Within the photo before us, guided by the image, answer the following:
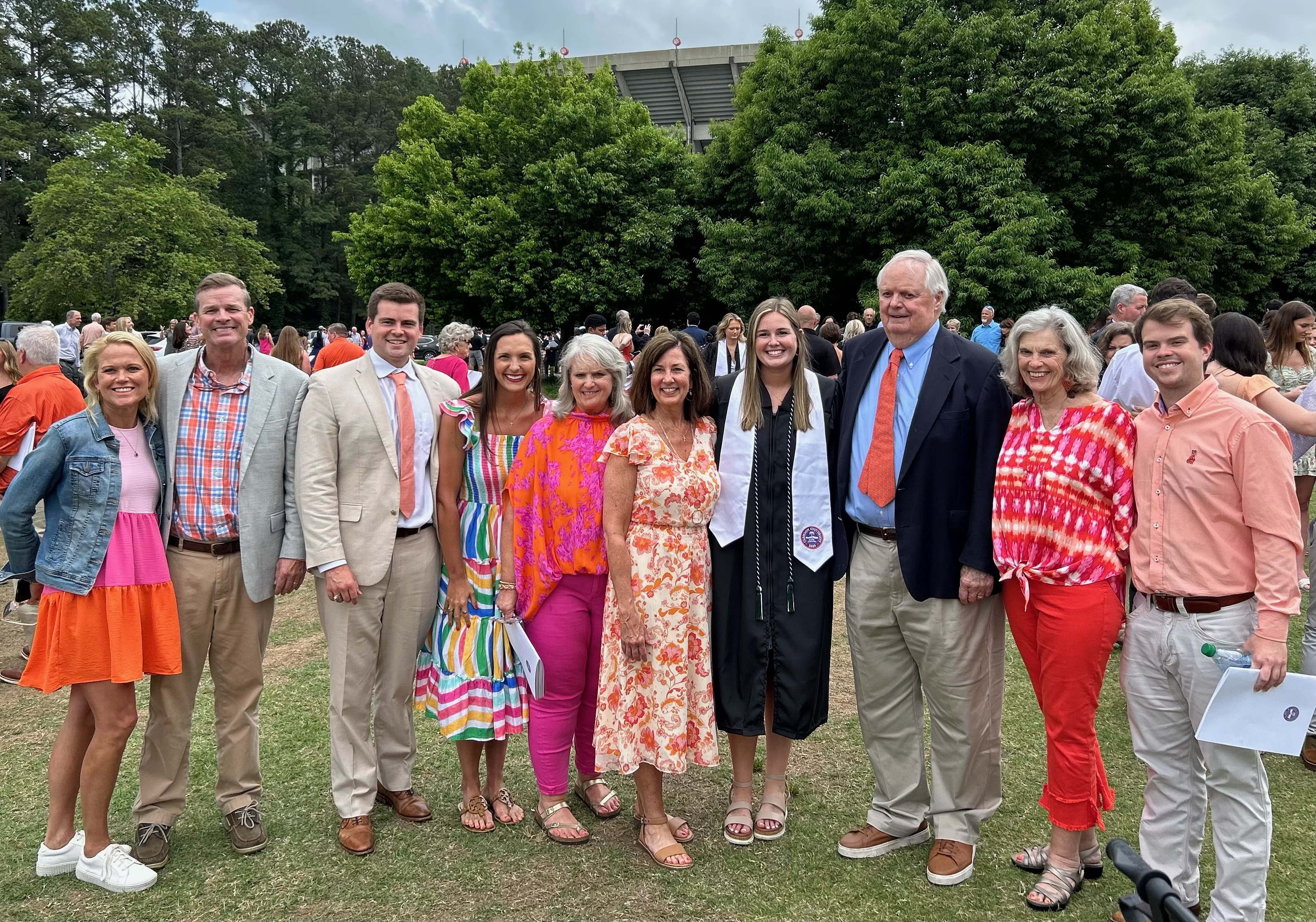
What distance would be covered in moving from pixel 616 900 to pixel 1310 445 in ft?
15.1

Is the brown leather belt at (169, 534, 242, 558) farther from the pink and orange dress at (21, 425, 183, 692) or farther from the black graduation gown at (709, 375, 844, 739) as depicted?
the black graduation gown at (709, 375, 844, 739)

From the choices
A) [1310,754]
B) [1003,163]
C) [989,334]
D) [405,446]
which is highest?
[1003,163]

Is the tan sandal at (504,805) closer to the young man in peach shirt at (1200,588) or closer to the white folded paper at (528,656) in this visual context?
the white folded paper at (528,656)

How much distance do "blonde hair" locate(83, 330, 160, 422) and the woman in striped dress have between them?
3.74 ft

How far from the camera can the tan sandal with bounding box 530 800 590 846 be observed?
373 centimetres

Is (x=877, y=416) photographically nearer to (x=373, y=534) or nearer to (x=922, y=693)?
(x=922, y=693)

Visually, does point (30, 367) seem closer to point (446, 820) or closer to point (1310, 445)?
point (446, 820)

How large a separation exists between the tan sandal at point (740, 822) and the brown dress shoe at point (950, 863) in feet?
2.40

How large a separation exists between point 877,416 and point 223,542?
107 inches

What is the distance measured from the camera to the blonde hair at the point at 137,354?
3.42 meters

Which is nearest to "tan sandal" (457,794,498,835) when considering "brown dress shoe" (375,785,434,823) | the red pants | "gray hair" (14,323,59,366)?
"brown dress shoe" (375,785,434,823)

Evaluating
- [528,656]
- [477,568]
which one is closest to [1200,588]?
[528,656]

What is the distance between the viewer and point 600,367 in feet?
12.1

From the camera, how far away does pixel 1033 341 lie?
3170 millimetres
